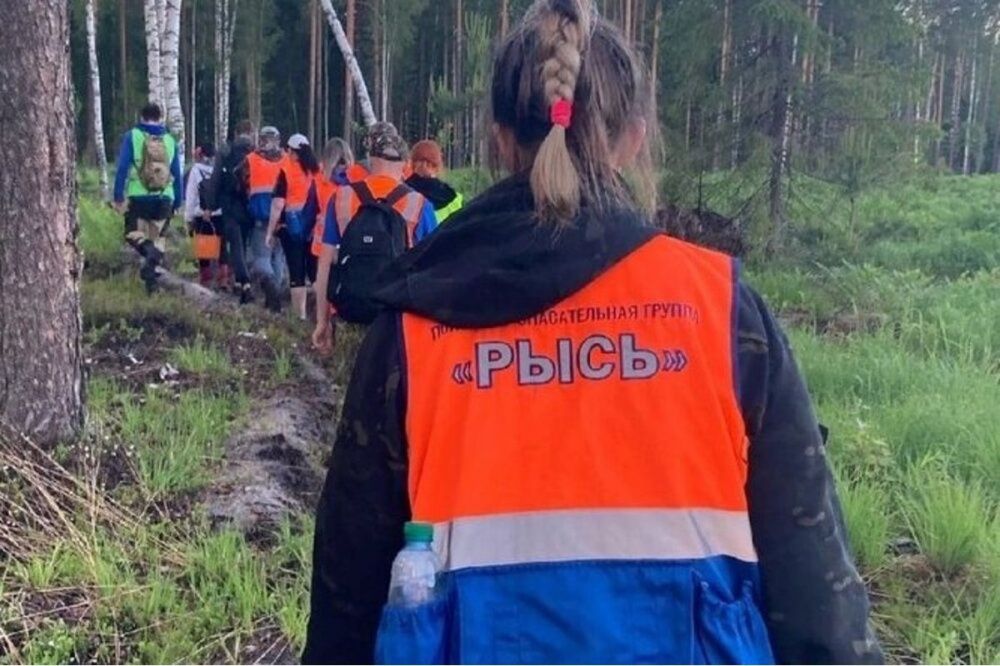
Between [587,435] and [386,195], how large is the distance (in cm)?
578

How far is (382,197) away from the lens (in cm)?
729

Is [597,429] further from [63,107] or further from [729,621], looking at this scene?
[63,107]

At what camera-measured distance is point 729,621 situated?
5.26ft

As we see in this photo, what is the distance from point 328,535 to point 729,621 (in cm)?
62

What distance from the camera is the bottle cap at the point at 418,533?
5.42 ft

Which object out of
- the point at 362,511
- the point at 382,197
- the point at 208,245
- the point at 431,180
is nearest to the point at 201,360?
the point at 382,197

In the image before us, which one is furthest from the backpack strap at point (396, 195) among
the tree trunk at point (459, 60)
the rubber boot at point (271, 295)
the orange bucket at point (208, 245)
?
the tree trunk at point (459, 60)

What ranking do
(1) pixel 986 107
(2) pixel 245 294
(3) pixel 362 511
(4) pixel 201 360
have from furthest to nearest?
(1) pixel 986 107 → (2) pixel 245 294 → (4) pixel 201 360 → (3) pixel 362 511

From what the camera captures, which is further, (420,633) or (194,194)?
(194,194)

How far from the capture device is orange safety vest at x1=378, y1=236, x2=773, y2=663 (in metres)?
1.61

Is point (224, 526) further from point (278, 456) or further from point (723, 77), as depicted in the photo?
point (723, 77)

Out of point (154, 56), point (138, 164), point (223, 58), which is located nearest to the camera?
point (138, 164)

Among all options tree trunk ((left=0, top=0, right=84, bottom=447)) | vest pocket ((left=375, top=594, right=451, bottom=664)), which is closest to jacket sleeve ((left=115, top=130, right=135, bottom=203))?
tree trunk ((left=0, top=0, right=84, bottom=447))

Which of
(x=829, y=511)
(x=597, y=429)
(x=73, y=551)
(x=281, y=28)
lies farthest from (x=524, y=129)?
(x=281, y=28)
